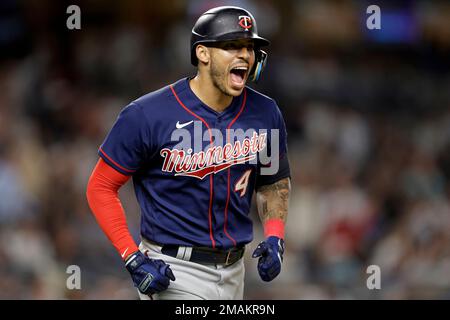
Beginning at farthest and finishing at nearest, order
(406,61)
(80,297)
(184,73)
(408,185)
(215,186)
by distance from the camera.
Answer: (406,61), (184,73), (408,185), (80,297), (215,186)

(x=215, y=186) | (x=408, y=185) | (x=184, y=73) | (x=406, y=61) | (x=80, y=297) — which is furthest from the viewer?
(x=406, y=61)

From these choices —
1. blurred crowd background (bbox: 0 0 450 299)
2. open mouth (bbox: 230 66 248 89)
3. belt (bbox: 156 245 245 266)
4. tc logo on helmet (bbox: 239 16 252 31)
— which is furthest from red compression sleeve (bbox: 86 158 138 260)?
blurred crowd background (bbox: 0 0 450 299)

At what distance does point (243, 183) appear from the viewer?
3.55 m

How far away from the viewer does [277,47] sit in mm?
8039

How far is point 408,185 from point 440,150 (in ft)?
1.84

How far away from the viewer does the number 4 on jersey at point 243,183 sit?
11.6 ft

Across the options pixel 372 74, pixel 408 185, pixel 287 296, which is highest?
pixel 372 74

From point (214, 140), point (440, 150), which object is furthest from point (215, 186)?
point (440, 150)

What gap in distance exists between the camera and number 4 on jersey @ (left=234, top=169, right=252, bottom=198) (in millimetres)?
3535

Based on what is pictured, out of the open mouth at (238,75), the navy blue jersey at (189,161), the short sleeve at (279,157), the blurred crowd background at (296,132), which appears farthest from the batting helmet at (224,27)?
the blurred crowd background at (296,132)

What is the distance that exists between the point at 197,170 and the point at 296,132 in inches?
160

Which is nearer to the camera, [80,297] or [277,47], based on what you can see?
[80,297]
